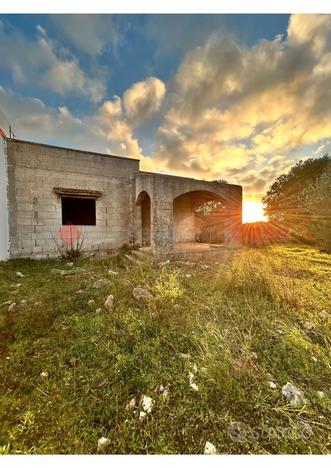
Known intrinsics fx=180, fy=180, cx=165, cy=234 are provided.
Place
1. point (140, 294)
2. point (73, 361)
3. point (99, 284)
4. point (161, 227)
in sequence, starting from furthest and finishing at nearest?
point (161, 227), point (99, 284), point (140, 294), point (73, 361)

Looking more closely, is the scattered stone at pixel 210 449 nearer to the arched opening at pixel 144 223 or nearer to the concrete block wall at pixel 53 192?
the concrete block wall at pixel 53 192

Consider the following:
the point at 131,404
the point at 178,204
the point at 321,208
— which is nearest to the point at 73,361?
the point at 131,404

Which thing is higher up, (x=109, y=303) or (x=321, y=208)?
(x=321, y=208)

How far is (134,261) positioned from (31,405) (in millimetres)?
4602

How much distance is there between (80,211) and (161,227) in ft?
12.4

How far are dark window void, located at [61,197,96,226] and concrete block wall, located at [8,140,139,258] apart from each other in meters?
0.37

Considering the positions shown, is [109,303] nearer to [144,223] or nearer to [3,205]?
[3,205]

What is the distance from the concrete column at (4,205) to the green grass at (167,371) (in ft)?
11.9

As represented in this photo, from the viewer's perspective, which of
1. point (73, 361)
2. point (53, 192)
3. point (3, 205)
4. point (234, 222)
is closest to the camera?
point (73, 361)

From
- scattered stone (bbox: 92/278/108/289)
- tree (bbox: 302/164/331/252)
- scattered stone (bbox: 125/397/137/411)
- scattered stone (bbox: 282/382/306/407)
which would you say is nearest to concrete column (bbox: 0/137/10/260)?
scattered stone (bbox: 92/278/108/289)

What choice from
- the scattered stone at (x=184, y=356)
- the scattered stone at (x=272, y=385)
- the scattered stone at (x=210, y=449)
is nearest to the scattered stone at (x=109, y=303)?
the scattered stone at (x=184, y=356)

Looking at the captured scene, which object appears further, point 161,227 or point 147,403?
point 161,227

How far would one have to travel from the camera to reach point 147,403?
4.35ft

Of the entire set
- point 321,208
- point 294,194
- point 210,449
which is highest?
point 294,194
